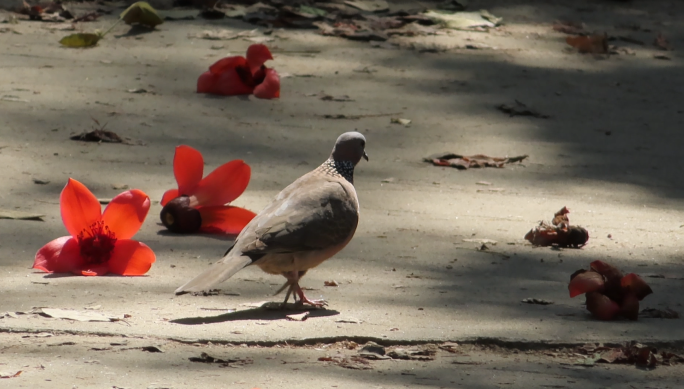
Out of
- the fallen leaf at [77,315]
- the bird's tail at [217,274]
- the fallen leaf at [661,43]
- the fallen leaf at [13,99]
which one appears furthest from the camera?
the fallen leaf at [661,43]

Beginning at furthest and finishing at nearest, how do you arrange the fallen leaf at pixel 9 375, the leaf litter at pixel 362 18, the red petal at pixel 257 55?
1. the leaf litter at pixel 362 18
2. the red petal at pixel 257 55
3. the fallen leaf at pixel 9 375

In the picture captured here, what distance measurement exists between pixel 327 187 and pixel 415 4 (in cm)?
524

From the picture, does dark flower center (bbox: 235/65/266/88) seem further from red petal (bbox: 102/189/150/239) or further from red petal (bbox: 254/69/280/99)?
red petal (bbox: 102/189/150/239)

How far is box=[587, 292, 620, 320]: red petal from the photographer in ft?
11.9

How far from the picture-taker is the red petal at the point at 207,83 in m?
6.64

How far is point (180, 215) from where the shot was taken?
14.6ft

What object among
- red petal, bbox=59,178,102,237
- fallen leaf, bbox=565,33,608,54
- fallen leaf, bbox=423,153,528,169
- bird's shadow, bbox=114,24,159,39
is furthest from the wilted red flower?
bird's shadow, bbox=114,24,159,39

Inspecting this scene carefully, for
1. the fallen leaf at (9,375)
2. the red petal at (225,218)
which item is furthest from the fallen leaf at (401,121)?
the fallen leaf at (9,375)

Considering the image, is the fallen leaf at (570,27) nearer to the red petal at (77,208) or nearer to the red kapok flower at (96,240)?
the red kapok flower at (96,240)

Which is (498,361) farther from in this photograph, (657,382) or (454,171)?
(454,171)

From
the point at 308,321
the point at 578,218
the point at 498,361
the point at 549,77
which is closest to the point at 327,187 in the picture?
the point at 308,321

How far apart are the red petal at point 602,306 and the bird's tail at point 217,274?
126 centimetres

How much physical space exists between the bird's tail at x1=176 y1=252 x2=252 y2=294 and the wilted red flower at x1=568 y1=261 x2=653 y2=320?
1225 mm

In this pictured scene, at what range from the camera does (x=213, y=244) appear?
4.47 metres
